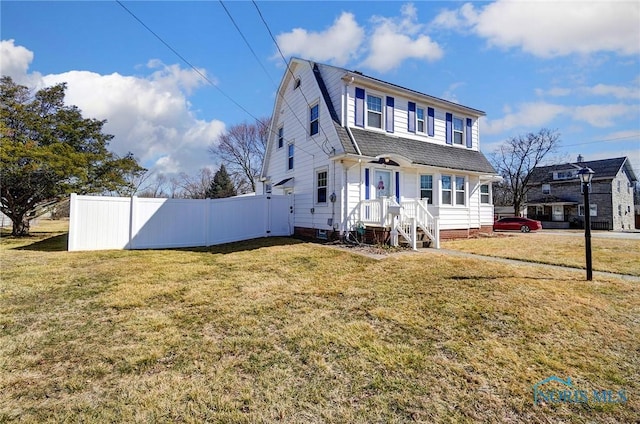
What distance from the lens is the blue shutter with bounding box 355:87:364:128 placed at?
11922 millimetres

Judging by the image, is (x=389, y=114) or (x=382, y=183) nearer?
(x=382, y=183)

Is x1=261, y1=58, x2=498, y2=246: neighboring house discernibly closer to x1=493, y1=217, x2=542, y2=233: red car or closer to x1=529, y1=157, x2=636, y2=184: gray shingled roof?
x1=493, y1=217, x2=542, y2=233: red car

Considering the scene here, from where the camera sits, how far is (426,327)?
4004mm

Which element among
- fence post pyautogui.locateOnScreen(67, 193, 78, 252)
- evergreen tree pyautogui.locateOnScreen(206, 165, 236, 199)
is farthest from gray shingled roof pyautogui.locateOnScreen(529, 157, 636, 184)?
fence post pyautogui.locateOnScreen(67, 193, 78, 252)

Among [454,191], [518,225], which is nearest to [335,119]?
[454,191]

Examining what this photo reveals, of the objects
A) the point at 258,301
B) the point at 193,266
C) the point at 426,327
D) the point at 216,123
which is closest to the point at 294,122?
the point at 193,266

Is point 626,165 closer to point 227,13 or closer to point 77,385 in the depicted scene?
point 227,13

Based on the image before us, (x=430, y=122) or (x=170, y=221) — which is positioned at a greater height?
(x=430, y=122)

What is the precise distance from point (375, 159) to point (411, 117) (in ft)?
13.1

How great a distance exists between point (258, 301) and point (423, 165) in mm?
9832

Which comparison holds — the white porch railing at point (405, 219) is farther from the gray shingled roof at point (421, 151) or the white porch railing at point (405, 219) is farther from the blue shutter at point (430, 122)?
the blue shutter at point (430, 122)

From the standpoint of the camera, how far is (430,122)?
14.3m

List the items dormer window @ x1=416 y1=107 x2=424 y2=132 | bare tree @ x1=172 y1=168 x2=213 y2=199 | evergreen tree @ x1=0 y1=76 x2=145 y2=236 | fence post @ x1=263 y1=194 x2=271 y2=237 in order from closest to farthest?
evergreen tree @ x1=0 y1=76 x2=145 y2=236 → fence post @ x1=263 y1=194 x2=271 y2=237 → dormer window @ x1=416 y1=107 x2=424 y2=132 → bare tree @ x1=172 y1=168 x2=213 y2=199

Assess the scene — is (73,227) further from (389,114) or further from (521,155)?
(521,155)
